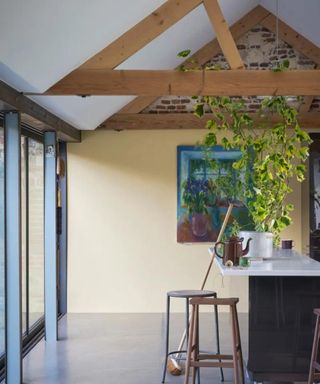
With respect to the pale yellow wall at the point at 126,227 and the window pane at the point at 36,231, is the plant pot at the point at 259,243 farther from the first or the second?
the pale yellow wall at the point at 126,227

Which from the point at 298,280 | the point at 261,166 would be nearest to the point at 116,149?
the point at 261,166

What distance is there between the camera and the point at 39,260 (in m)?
7.07

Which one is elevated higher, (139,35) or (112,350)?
(139,35)

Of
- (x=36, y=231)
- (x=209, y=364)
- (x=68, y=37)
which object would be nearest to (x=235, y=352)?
(x=209, y=364)

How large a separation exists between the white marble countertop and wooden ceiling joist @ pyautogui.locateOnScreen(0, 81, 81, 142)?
2065 mm

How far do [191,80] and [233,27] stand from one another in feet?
11.5

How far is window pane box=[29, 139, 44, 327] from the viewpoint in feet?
22.2

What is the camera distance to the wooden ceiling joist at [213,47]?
811 centimetres

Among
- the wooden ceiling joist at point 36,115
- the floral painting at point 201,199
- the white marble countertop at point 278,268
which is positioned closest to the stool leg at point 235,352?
the white marble countertop at point 278,268

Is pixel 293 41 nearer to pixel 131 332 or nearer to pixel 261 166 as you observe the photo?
pixel 261 166

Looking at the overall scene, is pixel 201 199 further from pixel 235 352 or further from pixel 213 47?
pixel 235 352

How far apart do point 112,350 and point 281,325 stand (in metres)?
2.11

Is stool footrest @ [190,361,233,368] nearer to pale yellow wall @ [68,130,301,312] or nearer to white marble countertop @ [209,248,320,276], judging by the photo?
white marble countertop @ [209,248,320,276]

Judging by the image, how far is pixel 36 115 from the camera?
5617 millimetres
